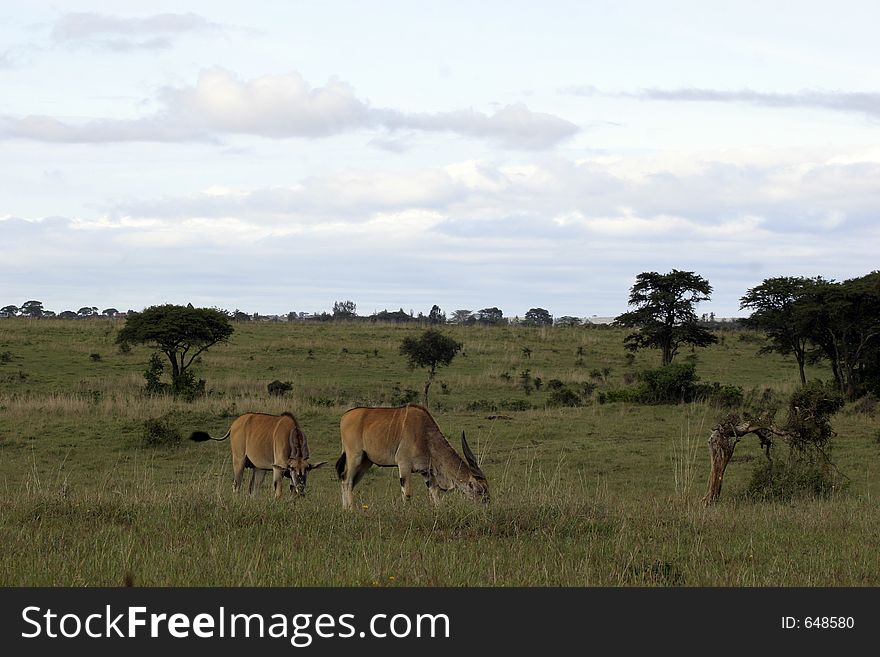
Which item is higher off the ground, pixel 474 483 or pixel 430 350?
pixel 430 350

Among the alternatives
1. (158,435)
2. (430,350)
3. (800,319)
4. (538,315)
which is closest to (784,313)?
(800,319)

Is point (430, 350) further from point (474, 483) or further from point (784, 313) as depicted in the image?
point (474, 483)

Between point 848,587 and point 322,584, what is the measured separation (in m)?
3.71

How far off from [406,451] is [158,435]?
1136cm

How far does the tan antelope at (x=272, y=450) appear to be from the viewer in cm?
1337

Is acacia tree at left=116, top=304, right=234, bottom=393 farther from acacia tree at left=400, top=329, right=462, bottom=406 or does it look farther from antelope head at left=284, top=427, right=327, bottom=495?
antelope head at left=284, top=427, right=327, bottom=495

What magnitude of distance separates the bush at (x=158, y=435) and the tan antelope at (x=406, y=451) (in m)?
9.83

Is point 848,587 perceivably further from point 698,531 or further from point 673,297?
point 673,297

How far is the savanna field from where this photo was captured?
7.50 m

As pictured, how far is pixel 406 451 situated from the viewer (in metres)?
13.4

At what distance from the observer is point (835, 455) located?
21.1 meters

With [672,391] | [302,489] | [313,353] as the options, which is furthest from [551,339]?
[302,489]

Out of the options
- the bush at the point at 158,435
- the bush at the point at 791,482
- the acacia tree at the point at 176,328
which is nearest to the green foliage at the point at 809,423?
the bush at the point at 791,482

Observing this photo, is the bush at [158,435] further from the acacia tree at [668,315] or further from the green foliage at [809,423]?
the acacia tree at [668,315]
